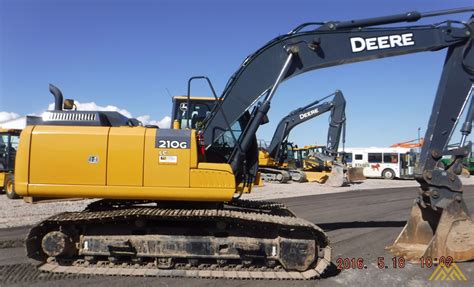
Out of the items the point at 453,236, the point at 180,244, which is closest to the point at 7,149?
the point at 180,244

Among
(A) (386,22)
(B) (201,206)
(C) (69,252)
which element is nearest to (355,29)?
(A) (386,22)

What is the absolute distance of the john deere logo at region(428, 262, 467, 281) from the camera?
5977mm

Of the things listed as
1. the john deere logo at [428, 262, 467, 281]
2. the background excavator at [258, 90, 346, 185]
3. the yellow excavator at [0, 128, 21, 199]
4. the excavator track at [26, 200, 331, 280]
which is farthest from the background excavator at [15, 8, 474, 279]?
the background excavator at [258, 90, 346, 185]

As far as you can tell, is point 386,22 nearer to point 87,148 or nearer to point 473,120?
point 473,120

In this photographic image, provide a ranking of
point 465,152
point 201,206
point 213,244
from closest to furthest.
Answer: point 213,244 < point 201,206 < point 465,152

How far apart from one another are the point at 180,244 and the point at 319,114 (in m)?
18.9

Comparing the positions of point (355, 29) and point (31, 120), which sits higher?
point (355, 29)

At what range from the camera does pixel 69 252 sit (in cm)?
623

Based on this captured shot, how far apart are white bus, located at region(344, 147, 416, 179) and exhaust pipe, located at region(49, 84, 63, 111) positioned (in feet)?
105

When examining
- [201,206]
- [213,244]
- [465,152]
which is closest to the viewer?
[213,244]

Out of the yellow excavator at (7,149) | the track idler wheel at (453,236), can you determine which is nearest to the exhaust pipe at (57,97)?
the track idler wheel at (453,236)

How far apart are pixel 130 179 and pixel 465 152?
550cm

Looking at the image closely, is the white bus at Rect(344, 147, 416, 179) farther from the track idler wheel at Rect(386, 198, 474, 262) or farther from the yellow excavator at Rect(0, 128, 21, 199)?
the track idler wheel at Rect(386, 198, 474, 262)

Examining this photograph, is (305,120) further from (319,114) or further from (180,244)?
(180,244)
